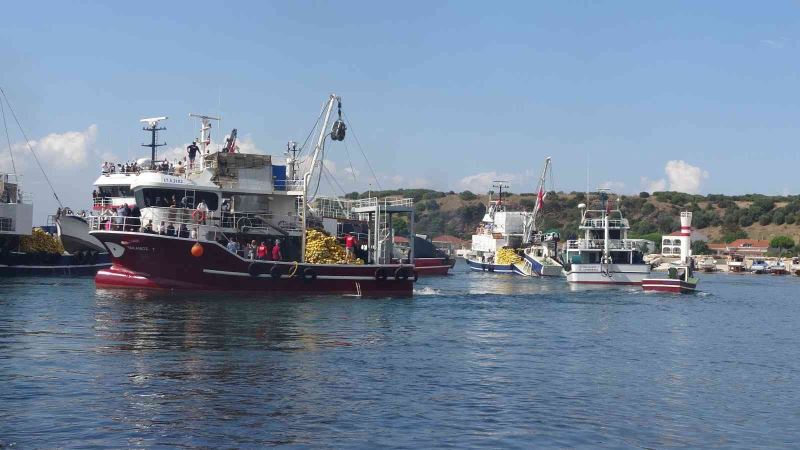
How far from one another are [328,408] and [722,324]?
27.4 m

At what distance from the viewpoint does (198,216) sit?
1681 inches

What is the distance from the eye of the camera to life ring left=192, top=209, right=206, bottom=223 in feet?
140

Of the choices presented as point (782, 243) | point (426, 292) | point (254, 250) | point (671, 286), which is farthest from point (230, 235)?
point (782, 243)

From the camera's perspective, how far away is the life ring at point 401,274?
46153 millimetres

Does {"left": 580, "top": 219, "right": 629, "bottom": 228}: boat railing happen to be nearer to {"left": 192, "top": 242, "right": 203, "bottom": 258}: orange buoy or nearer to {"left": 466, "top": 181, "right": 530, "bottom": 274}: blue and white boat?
{"left": 466, "top": 181, "right": 530, "bottom": 274}: blue and white boat

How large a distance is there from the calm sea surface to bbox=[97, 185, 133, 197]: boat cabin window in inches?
679

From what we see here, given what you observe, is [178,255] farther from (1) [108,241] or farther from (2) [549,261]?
(2) [549,261]

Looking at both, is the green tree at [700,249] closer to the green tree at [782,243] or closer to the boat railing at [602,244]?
the green tree at [782,243]

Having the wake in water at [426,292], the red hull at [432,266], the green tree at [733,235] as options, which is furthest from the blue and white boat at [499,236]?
the green tree at [733,235]

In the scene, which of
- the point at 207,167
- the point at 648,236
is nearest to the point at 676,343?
the point at 207,167

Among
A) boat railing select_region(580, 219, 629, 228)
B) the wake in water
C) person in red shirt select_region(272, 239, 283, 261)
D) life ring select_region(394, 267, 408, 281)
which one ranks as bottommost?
the wake in water

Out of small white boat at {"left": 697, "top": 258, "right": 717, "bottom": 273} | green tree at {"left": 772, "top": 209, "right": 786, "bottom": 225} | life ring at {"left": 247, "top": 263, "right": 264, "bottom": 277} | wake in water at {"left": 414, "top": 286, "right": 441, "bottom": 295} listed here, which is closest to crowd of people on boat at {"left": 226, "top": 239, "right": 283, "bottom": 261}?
life ring at {"left": 247, "top": 263, "right": 264, "bottom": 277}

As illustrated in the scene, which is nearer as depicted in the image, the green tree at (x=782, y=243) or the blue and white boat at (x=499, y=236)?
the blue and white boat at (x=499, y=236)

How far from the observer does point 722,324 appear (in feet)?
132
